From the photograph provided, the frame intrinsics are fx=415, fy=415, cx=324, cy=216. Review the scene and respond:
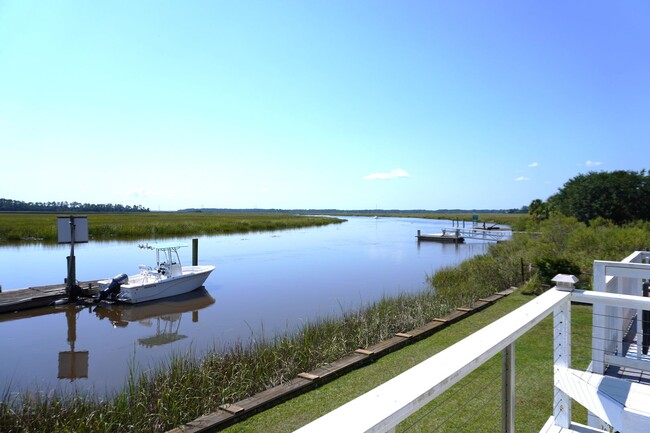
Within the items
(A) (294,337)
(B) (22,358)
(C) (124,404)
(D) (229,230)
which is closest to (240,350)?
(A) (294,337)

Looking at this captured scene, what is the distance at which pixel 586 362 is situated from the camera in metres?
5.46

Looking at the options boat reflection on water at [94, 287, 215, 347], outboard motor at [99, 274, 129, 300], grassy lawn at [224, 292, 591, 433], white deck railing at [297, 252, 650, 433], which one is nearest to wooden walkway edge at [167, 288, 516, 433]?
grassy lawn at [224, 292, 591, 433]

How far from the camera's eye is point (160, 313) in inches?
550

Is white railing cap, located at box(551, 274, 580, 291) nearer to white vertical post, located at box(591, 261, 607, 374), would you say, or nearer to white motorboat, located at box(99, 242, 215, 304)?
white vertical post, located at box(591, 261, 607, 374)

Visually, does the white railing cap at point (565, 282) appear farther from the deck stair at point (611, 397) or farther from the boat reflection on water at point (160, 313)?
the boat reflection on water at point (160, 313)

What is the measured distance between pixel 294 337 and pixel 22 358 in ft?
22.4

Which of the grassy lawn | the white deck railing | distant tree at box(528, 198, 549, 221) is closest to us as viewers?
the white deck railing

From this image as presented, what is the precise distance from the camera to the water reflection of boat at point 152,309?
13.5 meters

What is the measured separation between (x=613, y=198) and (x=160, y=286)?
24.5 meters

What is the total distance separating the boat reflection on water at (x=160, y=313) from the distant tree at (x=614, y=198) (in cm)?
2239

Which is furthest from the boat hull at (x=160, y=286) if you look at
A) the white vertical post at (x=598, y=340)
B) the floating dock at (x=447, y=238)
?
the floating dock at (x=447, y=238)

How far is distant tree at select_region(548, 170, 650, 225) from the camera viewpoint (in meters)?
23.7

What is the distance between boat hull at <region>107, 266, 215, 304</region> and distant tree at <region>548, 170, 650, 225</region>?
72.7 ft

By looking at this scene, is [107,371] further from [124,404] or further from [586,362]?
[586,362]
